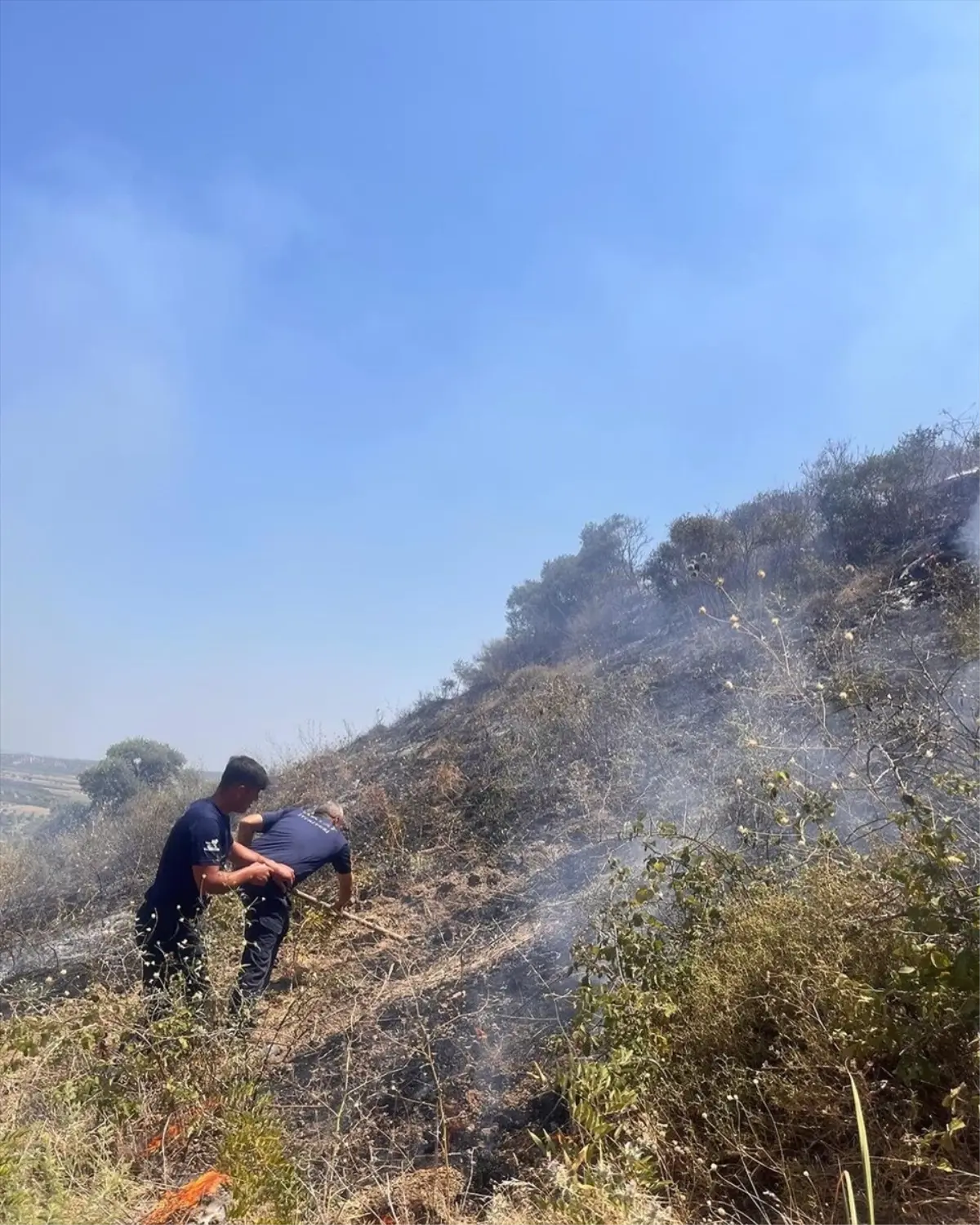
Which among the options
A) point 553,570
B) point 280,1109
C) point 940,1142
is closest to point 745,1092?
point 940,1142

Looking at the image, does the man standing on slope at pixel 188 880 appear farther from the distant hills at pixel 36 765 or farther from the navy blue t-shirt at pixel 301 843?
the distant hills at pixel 36 765

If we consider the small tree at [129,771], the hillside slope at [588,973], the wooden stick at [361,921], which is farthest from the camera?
the small tree at [129,771]

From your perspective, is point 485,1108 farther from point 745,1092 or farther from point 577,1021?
point 745,1092

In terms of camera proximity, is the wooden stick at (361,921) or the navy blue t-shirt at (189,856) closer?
the navy blue t-shirt at (189,856)

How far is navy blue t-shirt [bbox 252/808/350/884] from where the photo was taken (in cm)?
389

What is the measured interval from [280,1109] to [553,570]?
11.5 meters

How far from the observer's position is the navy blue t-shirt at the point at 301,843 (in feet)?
12.8

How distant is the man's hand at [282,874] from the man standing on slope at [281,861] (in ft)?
0.04

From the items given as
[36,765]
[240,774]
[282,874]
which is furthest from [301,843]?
[36,765]

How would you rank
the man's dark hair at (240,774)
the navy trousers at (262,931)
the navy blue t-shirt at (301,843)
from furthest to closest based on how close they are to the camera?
the navy blue t-shirt at (301,843), the man's dark hair at (240,774), the navy trousers at (262,931)

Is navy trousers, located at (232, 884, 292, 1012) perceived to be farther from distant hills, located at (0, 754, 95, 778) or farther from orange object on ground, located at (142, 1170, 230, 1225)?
distant hills, located at (0, 754, 95, 778)

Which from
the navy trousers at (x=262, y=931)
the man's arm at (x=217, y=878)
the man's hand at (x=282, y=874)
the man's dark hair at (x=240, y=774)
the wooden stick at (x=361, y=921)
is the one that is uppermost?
the man's dark hair at (x=240, y=774)

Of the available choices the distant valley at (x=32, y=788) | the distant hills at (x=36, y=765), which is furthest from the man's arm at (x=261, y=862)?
the distant hills at (x=36, y=765)

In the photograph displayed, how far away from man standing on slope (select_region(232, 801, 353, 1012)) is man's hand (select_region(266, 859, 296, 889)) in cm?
1
